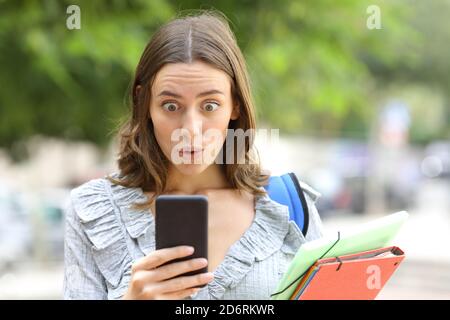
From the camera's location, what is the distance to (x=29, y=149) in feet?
33.4

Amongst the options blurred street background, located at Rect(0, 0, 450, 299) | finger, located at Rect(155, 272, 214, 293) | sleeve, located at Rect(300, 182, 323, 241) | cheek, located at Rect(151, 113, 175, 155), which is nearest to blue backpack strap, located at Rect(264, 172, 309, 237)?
sleeve, located at Rect(300, 182, 323, 241)

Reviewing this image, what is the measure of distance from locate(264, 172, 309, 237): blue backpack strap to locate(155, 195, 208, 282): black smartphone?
326 mm

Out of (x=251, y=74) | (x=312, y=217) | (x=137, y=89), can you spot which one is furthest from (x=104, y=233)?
(x=251, y=74)

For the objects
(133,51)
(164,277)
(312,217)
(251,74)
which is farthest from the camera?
(133,51)

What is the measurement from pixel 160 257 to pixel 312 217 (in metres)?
0.44

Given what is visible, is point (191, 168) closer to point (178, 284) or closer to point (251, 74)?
point (178, 284)

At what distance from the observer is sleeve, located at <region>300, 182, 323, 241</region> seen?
5.24ft

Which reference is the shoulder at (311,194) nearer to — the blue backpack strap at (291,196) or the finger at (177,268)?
the blue backpack strap at (291,196)

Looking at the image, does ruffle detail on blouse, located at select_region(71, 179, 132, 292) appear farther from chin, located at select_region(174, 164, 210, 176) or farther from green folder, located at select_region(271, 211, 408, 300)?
green folder, located at select_region(271, 211, 408, 300)

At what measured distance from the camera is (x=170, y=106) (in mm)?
1494

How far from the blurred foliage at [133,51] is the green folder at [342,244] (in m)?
2.14

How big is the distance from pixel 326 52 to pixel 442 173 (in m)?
31.6
